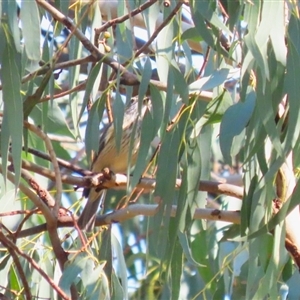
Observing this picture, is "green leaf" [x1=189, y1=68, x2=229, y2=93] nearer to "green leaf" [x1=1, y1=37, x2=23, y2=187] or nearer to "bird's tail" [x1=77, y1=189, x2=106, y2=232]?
"green leaf" [x1=1, y1=37, x2=23, y2=187]

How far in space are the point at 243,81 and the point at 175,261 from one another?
2.20 feet

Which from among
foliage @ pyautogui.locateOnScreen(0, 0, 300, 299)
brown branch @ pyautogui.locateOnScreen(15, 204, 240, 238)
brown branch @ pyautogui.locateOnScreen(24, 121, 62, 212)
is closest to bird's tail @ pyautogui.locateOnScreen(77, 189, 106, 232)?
foliage @ pyautogui.locateOnScreen(0, 0, 300, 299)

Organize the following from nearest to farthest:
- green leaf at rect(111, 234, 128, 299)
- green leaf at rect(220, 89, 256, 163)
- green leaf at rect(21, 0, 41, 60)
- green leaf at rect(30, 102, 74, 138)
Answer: green leaf at rect(21, 0, 41, 60) < green leaf at rect(220, 89, 256, 163) < green leaf at rect(111, 234, 128, 299) < green leaf at rect(30, 102, 74, 138)

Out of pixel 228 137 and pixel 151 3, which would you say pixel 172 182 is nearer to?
pixel 228 137

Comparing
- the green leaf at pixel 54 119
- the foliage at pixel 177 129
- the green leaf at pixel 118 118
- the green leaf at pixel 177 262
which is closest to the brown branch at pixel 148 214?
the foliage at pixel 177 129

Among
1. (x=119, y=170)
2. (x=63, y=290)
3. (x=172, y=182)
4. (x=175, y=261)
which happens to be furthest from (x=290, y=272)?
(x=119, y=170)

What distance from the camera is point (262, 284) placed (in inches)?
79.4

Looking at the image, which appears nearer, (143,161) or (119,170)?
(143,161)

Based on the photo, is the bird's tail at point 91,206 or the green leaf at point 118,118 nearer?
the green leaf at point 118,118

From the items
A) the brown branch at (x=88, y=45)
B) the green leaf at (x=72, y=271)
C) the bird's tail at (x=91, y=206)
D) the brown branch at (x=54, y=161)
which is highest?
the brown branch at (x=88, y=45)

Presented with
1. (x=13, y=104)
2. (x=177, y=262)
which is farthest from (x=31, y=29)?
(x=177, y=262)

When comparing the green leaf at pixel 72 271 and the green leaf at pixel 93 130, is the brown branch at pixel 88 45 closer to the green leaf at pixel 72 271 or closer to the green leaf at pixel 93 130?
the green leaf at pixel 93 130

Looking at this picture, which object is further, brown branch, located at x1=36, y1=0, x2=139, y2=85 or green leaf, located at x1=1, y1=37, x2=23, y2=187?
brown branch, located at x1=36, y1=0, x2=139, y2=85

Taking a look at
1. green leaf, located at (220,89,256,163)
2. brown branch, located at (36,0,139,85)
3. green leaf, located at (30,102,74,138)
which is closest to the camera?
green leaf, located at (220,89,256,163)
